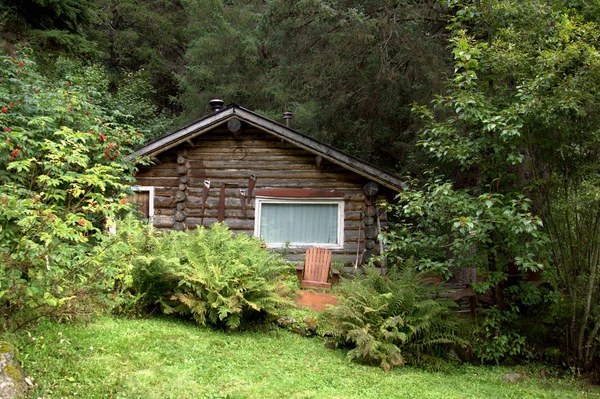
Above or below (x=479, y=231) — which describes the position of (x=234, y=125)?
above

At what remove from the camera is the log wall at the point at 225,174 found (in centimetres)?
1250

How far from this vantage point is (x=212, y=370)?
5.77 meters

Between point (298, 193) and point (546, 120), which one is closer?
point (546, 120)

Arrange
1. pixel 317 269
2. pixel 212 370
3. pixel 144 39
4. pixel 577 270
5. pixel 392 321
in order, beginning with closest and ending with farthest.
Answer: pixel 212 370 → pixel 392 321 → pixel 577 270 → pixel 317 269 → pixel 144 39

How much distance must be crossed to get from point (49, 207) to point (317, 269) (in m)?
6.84

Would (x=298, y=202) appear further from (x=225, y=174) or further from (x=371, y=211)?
(x=225, y=174)

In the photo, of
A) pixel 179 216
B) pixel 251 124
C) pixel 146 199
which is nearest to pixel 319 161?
pixel 251 124

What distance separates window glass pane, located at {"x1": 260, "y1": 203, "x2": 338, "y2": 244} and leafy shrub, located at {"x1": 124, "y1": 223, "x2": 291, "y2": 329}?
4.27 metres

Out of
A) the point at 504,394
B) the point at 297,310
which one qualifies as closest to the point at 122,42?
the point at 297,310

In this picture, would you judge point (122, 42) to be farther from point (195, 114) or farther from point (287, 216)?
point (287, 216)

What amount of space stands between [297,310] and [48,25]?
8.21m

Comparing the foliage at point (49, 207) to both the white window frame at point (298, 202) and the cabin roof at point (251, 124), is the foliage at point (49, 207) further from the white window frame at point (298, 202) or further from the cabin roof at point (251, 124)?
the white window frame at point (298, 202)

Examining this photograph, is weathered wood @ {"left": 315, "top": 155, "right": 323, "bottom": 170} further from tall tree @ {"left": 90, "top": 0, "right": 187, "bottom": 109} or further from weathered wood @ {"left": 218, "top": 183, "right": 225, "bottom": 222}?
tall tree @ {"left": 90, "top": 0, "right": 187, "bottom": 109}

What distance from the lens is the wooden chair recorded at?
10992 millimetres
